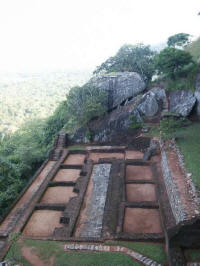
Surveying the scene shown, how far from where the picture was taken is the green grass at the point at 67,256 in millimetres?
8496

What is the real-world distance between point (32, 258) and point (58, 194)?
543 cm

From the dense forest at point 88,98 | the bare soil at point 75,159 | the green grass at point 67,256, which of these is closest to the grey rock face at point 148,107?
the dense forest at point 88,98

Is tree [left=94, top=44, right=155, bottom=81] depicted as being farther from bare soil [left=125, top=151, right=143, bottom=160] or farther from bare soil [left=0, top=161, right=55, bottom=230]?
bare soil [left=0, top=161, right=55, bottom=230]

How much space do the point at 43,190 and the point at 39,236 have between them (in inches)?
167

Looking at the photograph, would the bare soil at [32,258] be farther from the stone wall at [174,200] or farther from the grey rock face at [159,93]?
the grey rock face at [159,93]

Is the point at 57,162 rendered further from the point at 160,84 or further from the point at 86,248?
the point at 160,84

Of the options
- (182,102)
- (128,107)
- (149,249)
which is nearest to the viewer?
(149,249)

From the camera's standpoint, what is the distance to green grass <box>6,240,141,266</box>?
8.50 metres

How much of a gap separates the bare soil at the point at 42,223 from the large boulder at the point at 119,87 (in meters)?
13.1

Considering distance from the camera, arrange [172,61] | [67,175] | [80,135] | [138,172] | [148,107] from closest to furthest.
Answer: [138,172]
[67,175]
[172,61]
[148,107]
[80,135]

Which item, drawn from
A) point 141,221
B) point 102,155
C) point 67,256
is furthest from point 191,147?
point 67,256

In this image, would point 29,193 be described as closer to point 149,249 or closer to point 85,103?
point 149,249

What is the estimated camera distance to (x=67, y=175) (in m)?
16.7

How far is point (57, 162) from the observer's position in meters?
18.4
